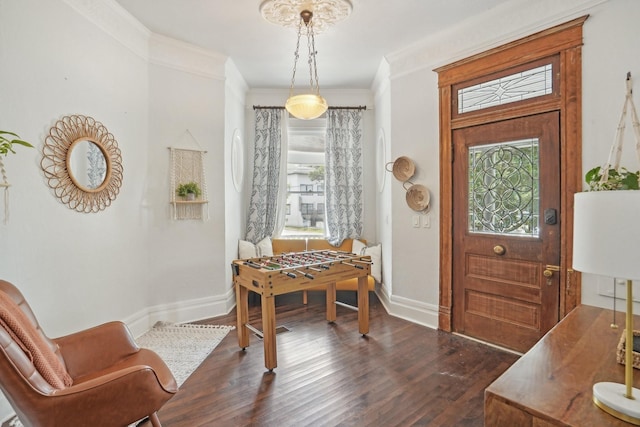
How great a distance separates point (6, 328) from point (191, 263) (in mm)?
2368

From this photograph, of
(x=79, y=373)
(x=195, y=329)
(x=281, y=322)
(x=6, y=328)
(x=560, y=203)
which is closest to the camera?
(x=6, y=328)

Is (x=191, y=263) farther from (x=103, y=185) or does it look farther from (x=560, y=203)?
(x=560, y=203)

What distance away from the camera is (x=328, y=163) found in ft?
16.1

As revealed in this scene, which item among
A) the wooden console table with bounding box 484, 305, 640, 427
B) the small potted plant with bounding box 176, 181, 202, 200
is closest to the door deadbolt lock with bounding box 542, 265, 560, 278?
the wooden console table with bounding box 484, 305, 640, 427

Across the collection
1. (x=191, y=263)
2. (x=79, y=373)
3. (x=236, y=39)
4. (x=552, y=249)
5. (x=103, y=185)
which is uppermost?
(x=236, y=39)

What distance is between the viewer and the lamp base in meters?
0.93

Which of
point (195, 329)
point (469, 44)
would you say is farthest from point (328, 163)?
point (195, 329)

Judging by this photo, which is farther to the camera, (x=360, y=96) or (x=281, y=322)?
(x=360, y=96)

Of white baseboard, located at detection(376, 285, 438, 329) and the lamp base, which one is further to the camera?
white baseboard, located at detection(376, 285, 438, 329)

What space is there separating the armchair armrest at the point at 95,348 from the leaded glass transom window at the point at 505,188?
3.03 metres

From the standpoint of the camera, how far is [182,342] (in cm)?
307

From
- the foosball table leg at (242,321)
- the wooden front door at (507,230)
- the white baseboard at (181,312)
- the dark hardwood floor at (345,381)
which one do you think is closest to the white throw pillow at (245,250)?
the white baseboard at (181,312)

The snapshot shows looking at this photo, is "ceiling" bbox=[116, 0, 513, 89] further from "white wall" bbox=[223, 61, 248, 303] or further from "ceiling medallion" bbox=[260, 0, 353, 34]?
"white wall" bbox=[223, 61, 248, 303]

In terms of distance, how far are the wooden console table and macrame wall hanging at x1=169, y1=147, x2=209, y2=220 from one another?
130 inches
